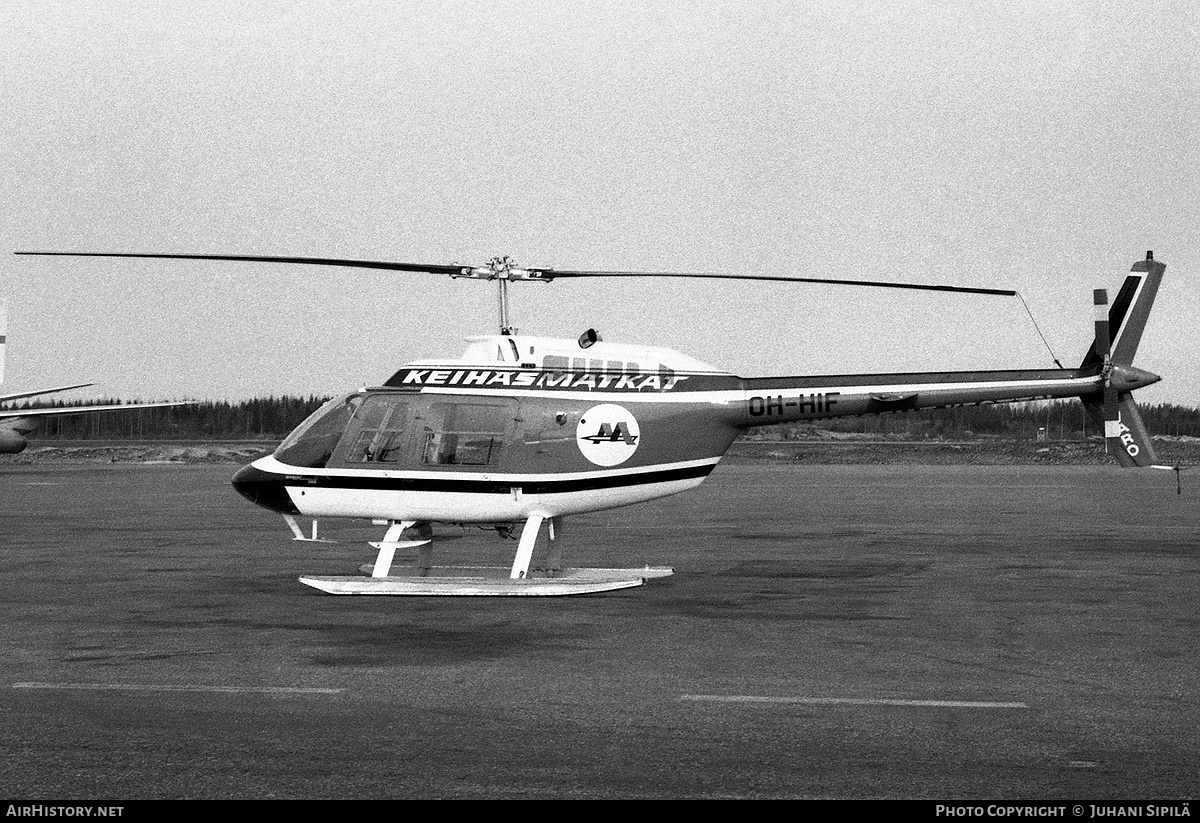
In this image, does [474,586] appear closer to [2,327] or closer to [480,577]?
[480,577]

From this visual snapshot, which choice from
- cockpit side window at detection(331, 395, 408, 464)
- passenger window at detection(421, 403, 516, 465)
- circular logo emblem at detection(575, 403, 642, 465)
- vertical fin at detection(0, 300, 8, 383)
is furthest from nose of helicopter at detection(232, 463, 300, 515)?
vertical fin at detection(0, 300, 8, 383)

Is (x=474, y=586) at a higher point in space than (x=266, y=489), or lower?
lower

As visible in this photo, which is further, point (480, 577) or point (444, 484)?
point (480, 577)

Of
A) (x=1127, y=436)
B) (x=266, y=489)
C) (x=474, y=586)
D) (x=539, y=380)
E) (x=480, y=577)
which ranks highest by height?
(x=539, y=380)

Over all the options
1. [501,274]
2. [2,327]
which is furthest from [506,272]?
[2,327]

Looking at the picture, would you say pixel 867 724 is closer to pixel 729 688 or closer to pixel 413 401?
pixel 729 688

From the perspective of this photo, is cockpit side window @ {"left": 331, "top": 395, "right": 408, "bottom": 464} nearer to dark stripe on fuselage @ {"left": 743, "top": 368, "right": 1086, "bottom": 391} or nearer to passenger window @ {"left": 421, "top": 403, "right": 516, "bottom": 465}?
passenger window @ {"left": 421, "top": 403, "right": 516, "bottom": 465}

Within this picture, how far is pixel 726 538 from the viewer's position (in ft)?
80.9

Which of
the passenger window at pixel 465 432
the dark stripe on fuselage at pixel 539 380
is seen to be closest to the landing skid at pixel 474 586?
the passenger window at pixel 465 432

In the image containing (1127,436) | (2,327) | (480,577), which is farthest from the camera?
(2,327)

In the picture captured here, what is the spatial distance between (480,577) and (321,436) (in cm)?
261

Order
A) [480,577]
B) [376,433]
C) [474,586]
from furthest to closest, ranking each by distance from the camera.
→ 1. [480,577]
2. [376,433]
3. [474,586]

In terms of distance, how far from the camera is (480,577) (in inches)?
697

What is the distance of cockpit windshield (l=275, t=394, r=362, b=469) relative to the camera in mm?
17359
